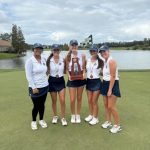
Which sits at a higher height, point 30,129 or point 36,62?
point 36,62

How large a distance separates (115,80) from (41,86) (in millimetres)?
1399

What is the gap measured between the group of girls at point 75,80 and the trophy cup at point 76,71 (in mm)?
45

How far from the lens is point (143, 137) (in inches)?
215

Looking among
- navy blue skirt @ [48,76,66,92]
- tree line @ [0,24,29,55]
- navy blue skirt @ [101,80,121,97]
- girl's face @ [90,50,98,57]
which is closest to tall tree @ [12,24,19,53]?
tree line @ [0,24,29,55]

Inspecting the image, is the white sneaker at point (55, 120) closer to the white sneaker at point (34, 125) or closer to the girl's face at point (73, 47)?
the white sneaker at point (34, 125)

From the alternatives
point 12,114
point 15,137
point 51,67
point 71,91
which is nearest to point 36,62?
point 51,67

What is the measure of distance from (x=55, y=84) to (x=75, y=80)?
0.41 m

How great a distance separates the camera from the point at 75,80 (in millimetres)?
6215

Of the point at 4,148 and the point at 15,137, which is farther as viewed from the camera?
the point at 15,137

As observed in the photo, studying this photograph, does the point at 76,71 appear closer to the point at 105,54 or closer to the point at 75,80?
the point at 75,80

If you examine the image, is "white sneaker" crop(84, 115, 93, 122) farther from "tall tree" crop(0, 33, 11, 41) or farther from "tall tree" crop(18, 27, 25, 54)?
"tall tree" crop(0, 33, 11, 41)

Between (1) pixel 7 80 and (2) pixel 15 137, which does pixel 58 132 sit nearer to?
(2) pixel 15 137

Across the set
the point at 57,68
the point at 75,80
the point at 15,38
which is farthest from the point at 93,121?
the point at 15,38

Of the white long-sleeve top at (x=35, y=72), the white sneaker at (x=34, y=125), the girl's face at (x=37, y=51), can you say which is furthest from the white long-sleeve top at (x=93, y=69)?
the white sneaker at (x=34, y=125)
